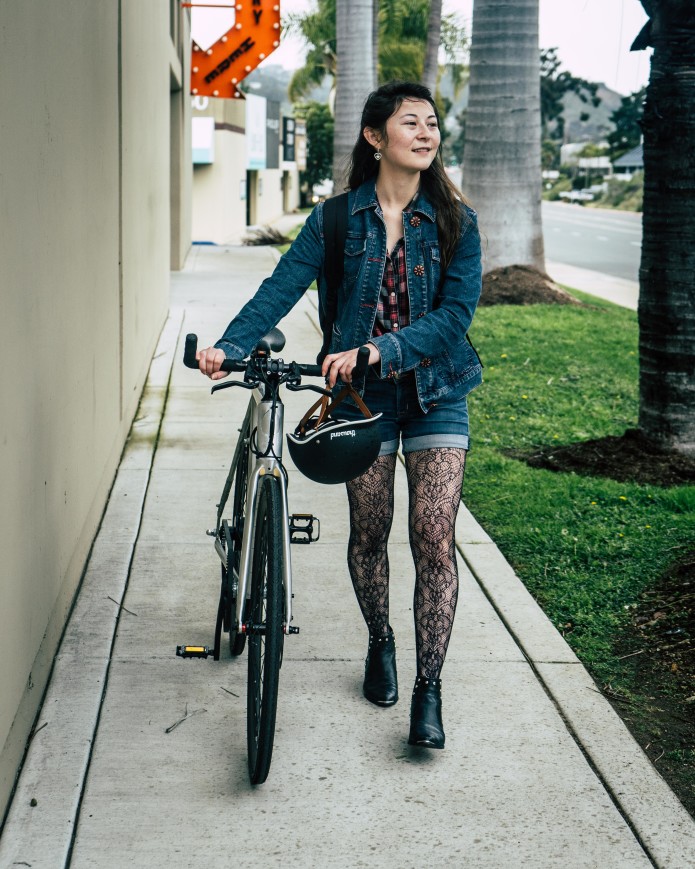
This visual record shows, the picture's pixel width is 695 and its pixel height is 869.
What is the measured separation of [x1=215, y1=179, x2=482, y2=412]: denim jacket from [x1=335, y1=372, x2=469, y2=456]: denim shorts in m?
0.05

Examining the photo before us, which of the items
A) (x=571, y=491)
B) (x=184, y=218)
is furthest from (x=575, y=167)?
(x=571, y=491)

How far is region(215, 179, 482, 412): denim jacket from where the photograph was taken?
3.60 m

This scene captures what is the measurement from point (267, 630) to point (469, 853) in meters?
0.79

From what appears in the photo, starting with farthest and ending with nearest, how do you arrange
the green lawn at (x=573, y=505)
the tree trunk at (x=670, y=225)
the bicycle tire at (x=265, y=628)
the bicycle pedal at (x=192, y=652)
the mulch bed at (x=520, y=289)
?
the mulch bed at (x=520, y=289) → the tree trunk at (x=670, y=225) → the green lawn at (x=573, y=505) → the bicycle pedal at (x=192, y=652) → the bicycle tire at (x=265, y=628)

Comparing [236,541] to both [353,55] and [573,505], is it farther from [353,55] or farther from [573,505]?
[353,55]

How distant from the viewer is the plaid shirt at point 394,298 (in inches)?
145

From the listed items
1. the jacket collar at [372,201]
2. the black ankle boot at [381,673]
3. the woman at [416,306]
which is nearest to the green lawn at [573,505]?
the black ankle boot at [381,673]

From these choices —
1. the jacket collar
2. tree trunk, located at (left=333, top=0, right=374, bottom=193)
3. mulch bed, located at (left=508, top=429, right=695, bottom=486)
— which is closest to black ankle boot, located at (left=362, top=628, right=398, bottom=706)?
the jacket collar

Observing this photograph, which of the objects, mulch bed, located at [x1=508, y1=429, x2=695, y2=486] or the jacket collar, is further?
mulch bed, located at [x1=508, y1=429, x2=695, y2=486]

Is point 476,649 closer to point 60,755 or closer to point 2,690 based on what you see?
point 60,755

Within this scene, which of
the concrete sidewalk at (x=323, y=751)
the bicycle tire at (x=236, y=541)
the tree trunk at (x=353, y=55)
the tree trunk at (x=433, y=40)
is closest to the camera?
the concrete sidewalk at (x=323, y=751)

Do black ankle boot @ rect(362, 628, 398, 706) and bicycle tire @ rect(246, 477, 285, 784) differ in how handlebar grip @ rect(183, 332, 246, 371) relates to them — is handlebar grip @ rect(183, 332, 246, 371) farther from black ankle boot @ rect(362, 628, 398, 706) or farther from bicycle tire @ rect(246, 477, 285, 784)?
black ankle boot @ rect(362, 628, 398, 706)

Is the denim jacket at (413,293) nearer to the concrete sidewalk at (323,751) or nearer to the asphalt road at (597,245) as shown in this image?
the concrete sidewalk at (323,751)

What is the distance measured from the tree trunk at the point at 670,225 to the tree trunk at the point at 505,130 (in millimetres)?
7422
